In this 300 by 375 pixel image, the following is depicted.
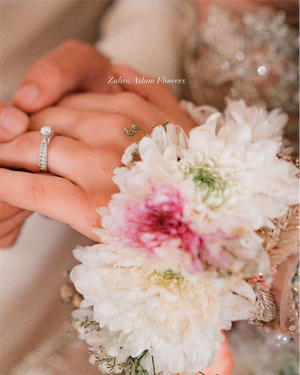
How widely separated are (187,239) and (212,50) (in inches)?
24.8

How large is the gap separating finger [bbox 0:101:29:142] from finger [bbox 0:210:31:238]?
0.38ft

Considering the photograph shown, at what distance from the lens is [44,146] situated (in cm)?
51

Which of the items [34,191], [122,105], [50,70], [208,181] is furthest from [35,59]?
[208,181]

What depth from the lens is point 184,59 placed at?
0.91 metres

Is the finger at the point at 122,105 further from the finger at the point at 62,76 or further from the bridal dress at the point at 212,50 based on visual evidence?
the bridal dress at the point at 212,50

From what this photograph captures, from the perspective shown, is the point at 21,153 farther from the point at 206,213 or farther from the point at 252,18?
the point at 252,18

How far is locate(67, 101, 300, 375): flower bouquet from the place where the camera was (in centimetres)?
31

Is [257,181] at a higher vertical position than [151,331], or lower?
higher

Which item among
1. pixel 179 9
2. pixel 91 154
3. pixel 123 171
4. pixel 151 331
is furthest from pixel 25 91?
pixel 179 9

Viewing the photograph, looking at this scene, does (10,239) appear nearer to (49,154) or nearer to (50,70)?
(49,154)

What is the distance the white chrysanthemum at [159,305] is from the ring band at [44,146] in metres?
0.18

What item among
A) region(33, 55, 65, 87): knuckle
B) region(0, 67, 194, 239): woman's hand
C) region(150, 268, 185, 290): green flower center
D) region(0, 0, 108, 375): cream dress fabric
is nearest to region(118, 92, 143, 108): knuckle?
region(0, 67, 194, 239): woman's hand

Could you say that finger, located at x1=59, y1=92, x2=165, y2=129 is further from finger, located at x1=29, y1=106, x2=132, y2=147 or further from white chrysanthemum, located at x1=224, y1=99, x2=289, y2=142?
white chrysanthemum, located at x1=224, y1=99, x2=289, y2=142

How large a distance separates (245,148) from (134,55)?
0.60 meters
